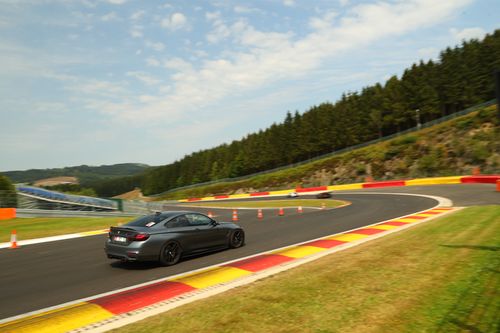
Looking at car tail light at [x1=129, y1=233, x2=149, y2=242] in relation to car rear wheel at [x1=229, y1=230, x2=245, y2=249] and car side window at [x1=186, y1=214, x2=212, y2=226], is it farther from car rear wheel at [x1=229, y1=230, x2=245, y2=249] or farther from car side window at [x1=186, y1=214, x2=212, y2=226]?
car rear wheel at [x1=229, y1=230, x2=245, y2=249]

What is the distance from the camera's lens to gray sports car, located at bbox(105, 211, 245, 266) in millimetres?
8570

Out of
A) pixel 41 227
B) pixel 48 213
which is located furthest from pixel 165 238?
pixel 48 213

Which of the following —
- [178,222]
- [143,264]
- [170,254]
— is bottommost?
[143,264]

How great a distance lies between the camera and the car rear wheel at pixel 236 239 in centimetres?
1116

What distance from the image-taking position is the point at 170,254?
9.09 metres

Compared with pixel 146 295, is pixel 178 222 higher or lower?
higher

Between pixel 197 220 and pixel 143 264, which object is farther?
pixel 197 220

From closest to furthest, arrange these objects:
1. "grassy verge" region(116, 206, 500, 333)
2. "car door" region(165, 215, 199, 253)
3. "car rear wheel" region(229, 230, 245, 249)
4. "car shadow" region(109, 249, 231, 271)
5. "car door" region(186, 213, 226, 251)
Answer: "grassy verge" region(116, 206, 500, 333) < "car shadow" region(109, 249, 231, 271) < "car door" region(165, 215, 199, 253) < "car door" region(186, 213, 226, 251) < "car rear wheel" region(229, 230, 245, 249)

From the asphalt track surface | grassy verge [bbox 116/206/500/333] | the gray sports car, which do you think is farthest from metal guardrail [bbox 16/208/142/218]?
grassy verge [bbox 116/206/500/333]

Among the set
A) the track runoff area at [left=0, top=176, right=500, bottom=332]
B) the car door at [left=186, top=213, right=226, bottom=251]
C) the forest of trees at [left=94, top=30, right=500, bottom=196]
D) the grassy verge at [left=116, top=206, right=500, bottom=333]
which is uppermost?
the forest of trees at [left=94, top=30, right=500, bottom=196]

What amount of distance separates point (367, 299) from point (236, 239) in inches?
260

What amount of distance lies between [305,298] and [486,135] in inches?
1873

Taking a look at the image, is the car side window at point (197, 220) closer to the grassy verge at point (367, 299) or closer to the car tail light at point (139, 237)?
the car tail light at point (139, 237)

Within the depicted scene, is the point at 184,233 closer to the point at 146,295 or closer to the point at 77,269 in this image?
the point at 77,269
